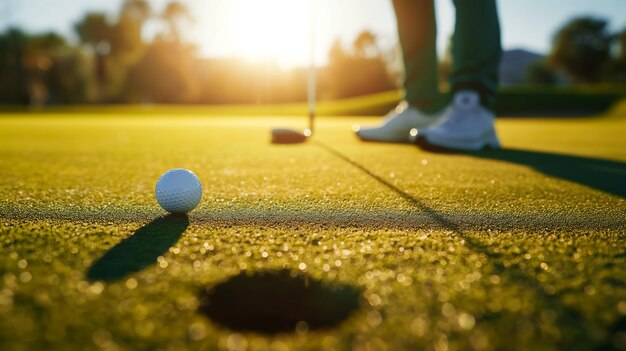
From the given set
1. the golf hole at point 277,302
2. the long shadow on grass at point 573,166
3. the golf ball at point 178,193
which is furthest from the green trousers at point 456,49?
the golf hole at point 277,302

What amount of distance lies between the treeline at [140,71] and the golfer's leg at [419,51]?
133 ft

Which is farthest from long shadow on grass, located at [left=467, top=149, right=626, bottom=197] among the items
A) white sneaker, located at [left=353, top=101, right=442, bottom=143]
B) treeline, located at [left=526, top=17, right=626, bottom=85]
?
treeline, located at [left=526, top=17, right=626, bottom=85]

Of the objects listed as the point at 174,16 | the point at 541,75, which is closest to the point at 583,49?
the point at 541,75

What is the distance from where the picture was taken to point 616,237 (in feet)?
4.68

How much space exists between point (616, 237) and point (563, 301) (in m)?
0.62

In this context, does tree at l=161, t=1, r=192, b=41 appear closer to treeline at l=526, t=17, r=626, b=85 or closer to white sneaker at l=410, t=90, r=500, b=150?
treeline at l=526, t=17, r=626, b=85

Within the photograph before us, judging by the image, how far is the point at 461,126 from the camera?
144 inches

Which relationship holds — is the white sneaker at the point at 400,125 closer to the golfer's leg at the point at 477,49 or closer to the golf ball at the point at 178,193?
the golfer's leg at the point at 477,49

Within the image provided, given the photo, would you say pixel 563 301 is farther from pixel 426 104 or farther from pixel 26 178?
pixel 426 104

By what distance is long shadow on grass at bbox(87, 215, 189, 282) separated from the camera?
1097mm

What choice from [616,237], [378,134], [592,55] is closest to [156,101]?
[592,55]

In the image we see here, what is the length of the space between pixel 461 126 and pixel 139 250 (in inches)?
113

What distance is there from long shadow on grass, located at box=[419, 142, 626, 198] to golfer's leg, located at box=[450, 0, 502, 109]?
0.43 metres

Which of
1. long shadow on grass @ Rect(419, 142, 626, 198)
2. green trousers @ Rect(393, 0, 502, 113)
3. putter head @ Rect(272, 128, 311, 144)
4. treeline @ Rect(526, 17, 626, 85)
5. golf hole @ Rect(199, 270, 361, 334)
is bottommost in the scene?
putter head @ Rect(272, 128, 311, 144)
